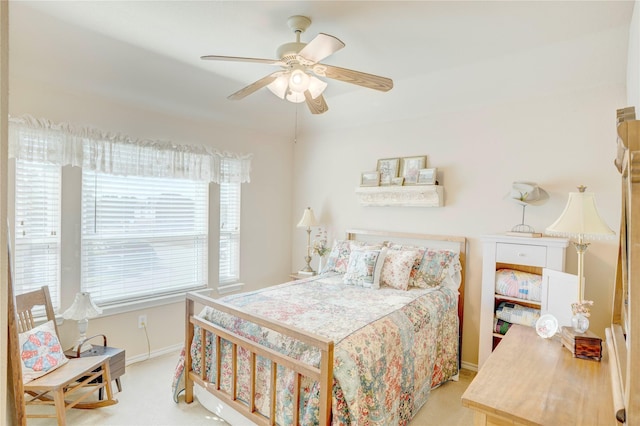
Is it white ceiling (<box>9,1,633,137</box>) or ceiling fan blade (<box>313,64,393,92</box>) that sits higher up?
white ceiling (<box>9,1,633,137</box>)

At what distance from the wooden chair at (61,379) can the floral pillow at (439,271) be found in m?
2.65

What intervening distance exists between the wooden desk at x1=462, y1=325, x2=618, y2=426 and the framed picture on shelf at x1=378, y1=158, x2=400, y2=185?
230 centimetres

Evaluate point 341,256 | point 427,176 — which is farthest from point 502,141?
point 341,256

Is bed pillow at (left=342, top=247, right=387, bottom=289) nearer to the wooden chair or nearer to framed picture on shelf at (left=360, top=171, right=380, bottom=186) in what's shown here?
framed picture on shelf at (left=360, top=171, right=380, bottom=186)

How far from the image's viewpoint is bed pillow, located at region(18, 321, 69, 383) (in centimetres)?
214

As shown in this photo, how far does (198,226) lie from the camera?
377 cm

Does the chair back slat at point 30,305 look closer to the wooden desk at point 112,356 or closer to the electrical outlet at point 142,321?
the wooden desk at point 112,356

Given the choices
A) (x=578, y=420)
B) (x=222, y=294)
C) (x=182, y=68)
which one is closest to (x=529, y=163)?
(x=578, y=420)

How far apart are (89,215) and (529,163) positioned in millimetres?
3954

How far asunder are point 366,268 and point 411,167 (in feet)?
4.13

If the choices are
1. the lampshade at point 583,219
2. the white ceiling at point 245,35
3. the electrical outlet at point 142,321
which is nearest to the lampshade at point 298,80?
the white ceiling at point 245,35

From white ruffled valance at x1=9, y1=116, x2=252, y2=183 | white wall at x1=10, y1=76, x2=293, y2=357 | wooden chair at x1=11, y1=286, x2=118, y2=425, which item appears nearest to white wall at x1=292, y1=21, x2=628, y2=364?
white wall at x1=10, y1=76, x2=293, y2=357

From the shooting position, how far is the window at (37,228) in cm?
258

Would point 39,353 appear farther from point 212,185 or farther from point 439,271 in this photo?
point 439,271
